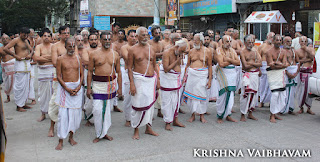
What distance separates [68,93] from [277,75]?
432 centimetres

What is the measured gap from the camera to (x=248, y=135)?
5949mm

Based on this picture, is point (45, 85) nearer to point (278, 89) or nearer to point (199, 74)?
point (199, 74)

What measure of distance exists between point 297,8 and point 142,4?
1651cm

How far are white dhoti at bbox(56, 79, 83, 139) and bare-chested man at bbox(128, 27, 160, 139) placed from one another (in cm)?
96

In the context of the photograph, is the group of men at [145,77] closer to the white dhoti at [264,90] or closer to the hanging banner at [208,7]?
the white dhoti at [264,90]

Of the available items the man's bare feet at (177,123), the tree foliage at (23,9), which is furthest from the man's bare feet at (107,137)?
the tree foliage at (23,9)

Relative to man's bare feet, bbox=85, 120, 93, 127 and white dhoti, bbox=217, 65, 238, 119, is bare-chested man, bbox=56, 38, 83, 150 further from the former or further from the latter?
white dhoti, bbox=217, 65, 238, 119

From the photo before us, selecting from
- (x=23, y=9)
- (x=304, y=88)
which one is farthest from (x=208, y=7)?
(x=23, y=9)

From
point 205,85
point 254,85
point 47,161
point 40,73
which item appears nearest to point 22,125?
point 40,73

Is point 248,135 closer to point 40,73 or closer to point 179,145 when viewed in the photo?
point 179,145

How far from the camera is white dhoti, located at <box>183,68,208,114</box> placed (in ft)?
22.6

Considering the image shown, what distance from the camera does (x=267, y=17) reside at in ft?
50.4

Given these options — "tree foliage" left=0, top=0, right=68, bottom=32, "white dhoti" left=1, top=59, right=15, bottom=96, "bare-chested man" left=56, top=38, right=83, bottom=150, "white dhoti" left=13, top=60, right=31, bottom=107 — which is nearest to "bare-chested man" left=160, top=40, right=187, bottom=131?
"bare-chested man" left=56, top=38, right=83, bottom=150

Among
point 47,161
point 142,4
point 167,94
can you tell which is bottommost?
point 47,161
